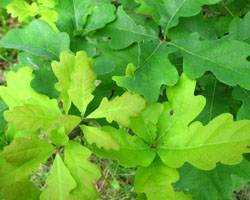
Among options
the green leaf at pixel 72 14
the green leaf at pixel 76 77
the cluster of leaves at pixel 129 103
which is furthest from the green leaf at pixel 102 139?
the green leaf at pixel 72 14

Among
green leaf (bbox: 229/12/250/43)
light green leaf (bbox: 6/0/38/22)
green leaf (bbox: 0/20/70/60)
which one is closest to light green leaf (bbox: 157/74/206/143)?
green leaf (bbox: 229/12/250/43)

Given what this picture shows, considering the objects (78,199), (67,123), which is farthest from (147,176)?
(67,123)

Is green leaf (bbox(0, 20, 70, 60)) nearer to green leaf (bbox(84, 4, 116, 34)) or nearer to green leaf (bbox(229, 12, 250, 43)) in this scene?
green leaf (bbox(84, 4, 116, 34))

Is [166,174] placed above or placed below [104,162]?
above

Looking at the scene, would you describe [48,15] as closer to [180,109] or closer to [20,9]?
[20,9]

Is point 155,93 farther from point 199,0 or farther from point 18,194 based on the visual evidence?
point 18,194

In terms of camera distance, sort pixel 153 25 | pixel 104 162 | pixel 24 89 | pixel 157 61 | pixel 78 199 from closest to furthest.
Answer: pixel 78 199, pixel 24 89, pixel 157 61, pixel 153 25, pixel 104 162

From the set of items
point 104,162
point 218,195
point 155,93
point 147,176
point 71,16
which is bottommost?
point 104,162
